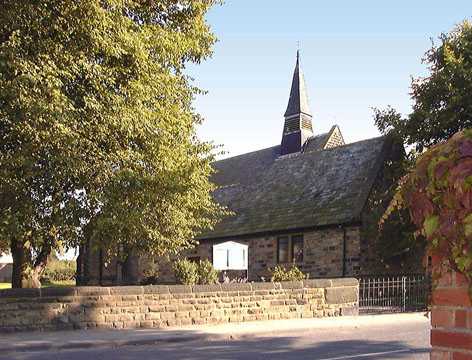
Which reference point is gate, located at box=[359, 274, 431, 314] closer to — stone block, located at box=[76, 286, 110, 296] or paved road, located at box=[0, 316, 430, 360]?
paved road, located at box=[0, 316, 430, 360]

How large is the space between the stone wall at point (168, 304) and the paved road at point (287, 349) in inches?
78.1

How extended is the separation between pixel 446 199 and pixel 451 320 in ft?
1.44

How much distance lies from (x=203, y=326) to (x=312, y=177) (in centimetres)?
1740

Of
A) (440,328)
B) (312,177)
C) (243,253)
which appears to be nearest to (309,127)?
(312,177)

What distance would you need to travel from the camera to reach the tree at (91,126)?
12883mm

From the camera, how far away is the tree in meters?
12.9

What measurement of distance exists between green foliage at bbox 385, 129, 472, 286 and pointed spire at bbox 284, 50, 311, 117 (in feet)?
129

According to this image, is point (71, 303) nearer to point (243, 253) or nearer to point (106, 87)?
point (106, 87)

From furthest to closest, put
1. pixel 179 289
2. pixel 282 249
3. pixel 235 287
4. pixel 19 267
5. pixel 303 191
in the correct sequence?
1. pixel 303 191
2. pixel 282 249
3. pixel 19 267
4. pixel 235 287
5. pixel 179 289

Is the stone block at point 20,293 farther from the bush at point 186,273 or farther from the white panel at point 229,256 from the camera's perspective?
the white panel at point 229,256

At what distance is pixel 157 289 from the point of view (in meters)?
13.2

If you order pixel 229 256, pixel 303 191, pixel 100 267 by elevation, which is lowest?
pixel 100 267

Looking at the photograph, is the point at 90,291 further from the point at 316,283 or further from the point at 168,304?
the point at 316,283

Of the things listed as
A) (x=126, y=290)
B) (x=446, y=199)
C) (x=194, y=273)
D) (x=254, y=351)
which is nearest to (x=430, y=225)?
(x=446, y=199)
